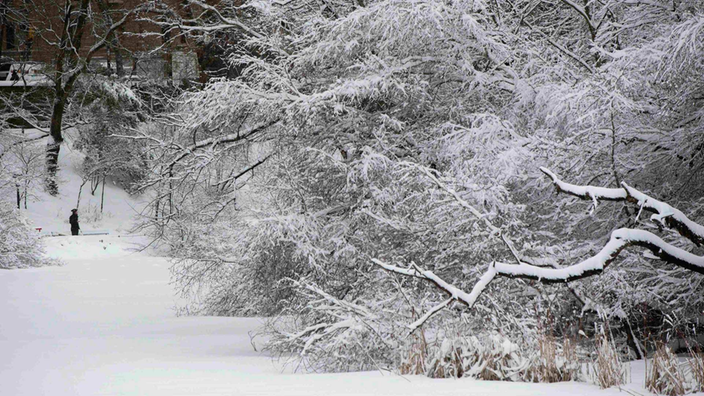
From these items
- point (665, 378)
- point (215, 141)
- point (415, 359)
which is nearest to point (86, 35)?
point (215, 141)

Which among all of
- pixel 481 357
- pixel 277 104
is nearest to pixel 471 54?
pixel 277 104

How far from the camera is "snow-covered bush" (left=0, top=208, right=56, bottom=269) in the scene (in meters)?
21.7

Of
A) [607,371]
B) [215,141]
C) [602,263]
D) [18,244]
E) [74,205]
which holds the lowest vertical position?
[18,244]

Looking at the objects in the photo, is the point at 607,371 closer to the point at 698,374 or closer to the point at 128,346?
the point at 698,374

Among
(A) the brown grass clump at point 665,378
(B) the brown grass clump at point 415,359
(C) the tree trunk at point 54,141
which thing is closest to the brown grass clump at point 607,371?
(A) the brown grass clump at point 665,378

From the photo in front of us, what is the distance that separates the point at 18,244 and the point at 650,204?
20.6 metres

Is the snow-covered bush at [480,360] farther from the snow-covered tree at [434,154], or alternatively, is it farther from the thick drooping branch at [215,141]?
the thick drooping branch at [215,141]

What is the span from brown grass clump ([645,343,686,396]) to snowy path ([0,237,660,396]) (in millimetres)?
106

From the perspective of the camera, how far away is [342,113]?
10297mm

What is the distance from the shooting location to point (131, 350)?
31.2ft

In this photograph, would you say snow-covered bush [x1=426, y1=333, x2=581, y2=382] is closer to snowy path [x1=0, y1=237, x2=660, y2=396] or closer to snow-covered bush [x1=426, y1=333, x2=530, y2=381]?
snow-covered bush [x1=426, y1=333, x2=530, y2=381]

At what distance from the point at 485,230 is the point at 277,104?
3868 mm

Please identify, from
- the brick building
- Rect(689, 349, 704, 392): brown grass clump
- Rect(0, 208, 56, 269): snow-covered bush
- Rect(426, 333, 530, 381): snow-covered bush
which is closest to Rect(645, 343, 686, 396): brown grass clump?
Rect(689, 349, 704, 392): brown grass clump

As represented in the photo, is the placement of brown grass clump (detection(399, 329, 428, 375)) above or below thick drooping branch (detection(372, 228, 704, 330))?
below
